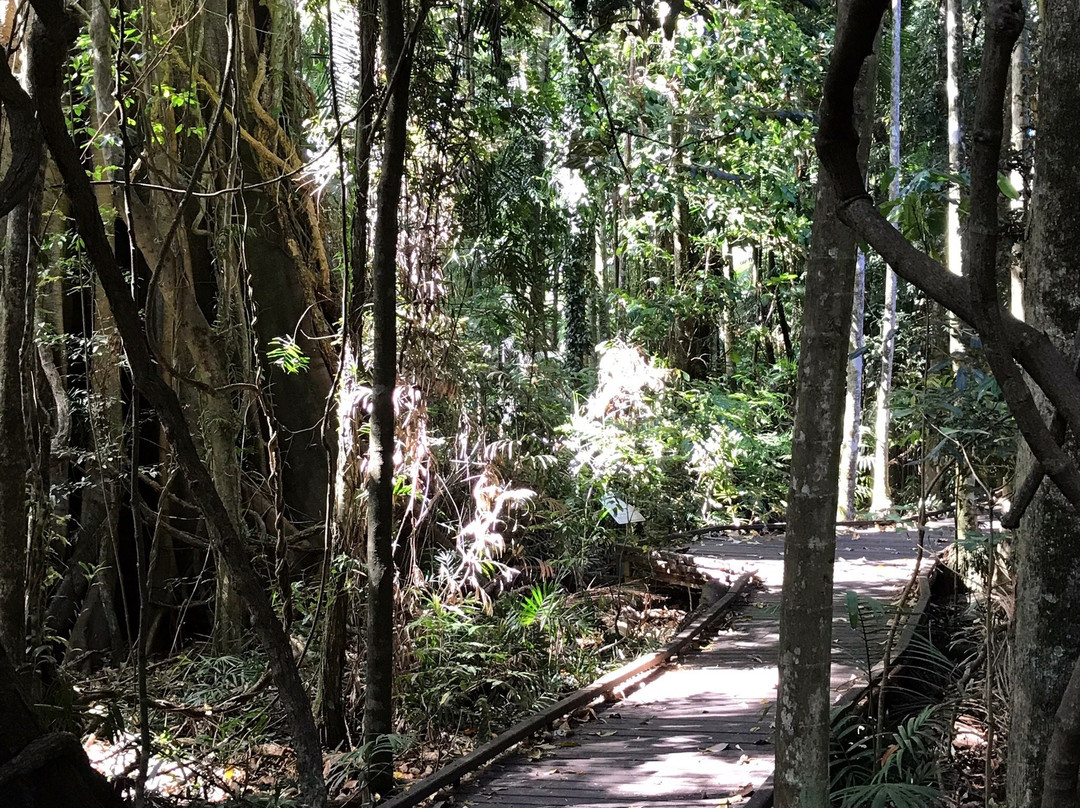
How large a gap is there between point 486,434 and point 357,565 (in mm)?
3180

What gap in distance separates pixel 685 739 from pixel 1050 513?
3513 millimetres

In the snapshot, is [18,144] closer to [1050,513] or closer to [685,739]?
[1050,513]

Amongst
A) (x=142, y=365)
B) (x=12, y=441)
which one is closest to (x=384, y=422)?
(x=12, y=441)

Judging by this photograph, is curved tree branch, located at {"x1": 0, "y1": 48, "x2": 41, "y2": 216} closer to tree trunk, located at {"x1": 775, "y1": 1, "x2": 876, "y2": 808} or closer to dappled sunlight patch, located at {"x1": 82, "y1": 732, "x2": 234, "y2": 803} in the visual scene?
tree trunk, located at {"x1": 775, "y1": 1, "x2": 876, "y2": 808}

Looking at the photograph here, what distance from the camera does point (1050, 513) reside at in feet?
9.34

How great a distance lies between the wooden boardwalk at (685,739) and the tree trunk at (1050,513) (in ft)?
6.66

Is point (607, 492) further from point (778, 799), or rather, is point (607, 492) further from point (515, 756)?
point (778, 799)

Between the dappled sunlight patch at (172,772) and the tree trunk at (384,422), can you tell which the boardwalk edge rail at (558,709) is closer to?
the tree trunk at (384,422)

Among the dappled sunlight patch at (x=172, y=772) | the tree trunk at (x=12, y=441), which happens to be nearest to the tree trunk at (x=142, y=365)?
the tree trunk at (x=12, y=441)

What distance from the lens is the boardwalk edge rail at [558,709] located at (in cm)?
503

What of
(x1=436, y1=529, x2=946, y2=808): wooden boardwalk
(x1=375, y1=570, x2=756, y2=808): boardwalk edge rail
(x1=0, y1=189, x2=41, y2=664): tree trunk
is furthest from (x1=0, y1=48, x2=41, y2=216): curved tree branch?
(x1=436, y1=529, x2=946, y2=808): wooden boardwalk

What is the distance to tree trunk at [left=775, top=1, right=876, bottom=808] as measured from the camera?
3.76m

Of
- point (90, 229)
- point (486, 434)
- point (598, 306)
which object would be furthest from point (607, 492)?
point (598, 306)

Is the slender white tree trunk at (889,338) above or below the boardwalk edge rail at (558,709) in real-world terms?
above
